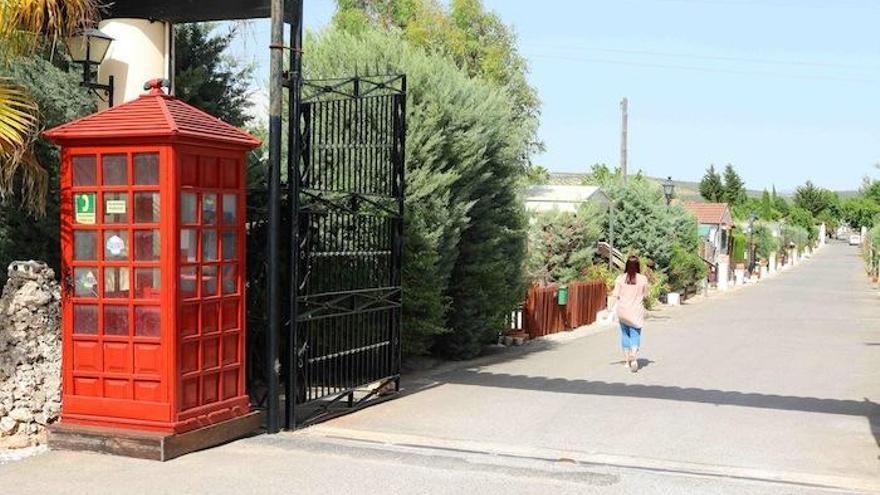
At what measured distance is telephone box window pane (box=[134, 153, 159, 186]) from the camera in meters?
8.15

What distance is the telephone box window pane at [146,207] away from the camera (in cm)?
818

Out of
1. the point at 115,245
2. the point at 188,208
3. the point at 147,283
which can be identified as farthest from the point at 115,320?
the point at 188,208

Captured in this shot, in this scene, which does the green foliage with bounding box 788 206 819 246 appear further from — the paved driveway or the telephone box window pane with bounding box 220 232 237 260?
the telephone box window pane with bounding box 220 232 237 260

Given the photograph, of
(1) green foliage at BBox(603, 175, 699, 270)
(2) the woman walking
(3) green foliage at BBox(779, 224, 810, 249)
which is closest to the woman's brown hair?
(2) the woman walking

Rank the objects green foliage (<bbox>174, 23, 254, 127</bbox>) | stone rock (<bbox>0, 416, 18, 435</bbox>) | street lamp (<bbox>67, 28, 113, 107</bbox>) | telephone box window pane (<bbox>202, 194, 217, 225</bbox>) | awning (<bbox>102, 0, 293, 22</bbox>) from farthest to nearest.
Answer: green foliage (<bbox>174, 23, 254, 127</bbox>) < street lamp (<bbox>67, 28, 113, 107</bbox>) < awning (<bbox>102, 0, 293, 22</bbox>) < stone rock (<bbox>0, 416, 18, 435</bbox>) < telephone box window pane (<bbox>202, 194, 217, 225</bbox>)

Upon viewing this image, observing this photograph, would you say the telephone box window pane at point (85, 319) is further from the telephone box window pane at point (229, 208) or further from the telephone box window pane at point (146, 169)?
the telephone box window pane at point (229, 208)

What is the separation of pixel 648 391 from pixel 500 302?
401 centimetres

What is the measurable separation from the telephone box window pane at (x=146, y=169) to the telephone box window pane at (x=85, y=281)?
83 cm

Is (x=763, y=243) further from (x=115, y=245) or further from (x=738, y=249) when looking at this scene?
(x=115, y=245)

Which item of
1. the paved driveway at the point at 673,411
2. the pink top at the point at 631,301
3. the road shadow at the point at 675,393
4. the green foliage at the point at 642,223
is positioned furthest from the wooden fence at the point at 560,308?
the green foliage at the point at 642,223

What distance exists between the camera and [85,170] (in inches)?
330

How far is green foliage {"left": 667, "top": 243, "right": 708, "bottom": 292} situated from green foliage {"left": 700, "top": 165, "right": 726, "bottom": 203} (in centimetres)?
8450

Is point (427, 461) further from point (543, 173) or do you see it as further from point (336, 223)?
→ point (543, 173)

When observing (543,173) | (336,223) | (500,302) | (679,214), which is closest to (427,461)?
(336,223)
